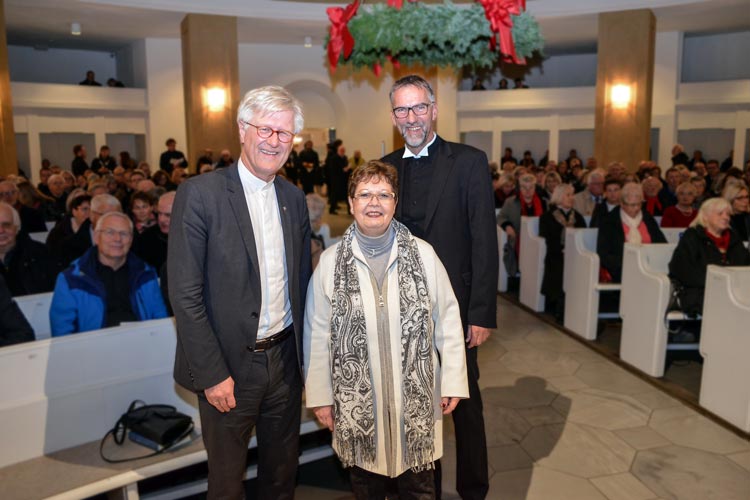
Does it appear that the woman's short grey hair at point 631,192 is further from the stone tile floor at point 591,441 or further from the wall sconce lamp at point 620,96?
the wall sconce lamp at point 620,96

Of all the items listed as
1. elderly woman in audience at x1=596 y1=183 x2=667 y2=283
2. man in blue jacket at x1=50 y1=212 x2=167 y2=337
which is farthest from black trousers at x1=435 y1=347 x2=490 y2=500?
elderly woman in audience at x1=596 y1=183 x2=667 y2=283

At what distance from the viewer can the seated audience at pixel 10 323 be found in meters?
3.12

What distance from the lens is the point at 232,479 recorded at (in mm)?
2162

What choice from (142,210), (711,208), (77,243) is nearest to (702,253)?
(711,208)

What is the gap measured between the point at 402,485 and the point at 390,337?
61 centimetres

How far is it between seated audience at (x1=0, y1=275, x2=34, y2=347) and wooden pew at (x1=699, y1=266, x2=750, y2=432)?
401 centimetres

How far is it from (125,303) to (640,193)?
178 inches

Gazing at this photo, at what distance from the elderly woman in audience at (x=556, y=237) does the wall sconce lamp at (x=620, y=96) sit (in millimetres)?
6018

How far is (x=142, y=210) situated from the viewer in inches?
210

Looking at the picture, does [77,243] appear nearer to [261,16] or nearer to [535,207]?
[535,207]

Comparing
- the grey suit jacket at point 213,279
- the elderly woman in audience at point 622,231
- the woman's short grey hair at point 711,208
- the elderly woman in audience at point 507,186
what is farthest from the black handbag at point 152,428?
the elderly woman in audience at point 507,186

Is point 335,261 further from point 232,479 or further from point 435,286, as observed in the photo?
point 232,479

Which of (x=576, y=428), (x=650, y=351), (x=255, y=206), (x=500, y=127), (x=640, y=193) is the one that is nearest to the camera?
(x=255, y=206)

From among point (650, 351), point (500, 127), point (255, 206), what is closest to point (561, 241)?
point (650, 351)
